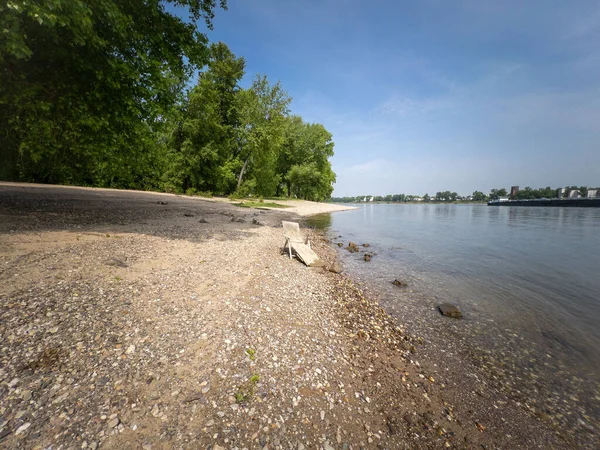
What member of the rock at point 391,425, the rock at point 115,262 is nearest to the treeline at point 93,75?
the rock at point 115,262

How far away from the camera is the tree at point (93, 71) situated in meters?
8.52

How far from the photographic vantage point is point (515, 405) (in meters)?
4.50

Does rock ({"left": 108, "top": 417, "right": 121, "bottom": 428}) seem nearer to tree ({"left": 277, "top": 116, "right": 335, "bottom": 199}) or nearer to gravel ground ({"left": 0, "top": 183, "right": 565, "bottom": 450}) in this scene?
gravel ground ({"left": 0, "top": 183, "right": 565, "bottom": 450})

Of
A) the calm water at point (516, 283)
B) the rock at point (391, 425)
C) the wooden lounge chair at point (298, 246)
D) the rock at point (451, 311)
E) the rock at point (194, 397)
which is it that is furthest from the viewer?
the wooden lounge chair at point (298, 246)

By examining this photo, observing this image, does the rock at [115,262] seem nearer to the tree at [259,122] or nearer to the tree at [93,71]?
the tree at [93,71]

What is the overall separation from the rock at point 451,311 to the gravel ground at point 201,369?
7.60 feet

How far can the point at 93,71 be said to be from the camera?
1049 centimetres

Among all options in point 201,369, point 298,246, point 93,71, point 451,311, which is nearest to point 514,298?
point 451,311

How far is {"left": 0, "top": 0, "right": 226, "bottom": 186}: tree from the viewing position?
852 cm

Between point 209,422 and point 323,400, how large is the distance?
172cm

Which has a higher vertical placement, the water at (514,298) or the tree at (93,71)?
the tree at (93,71)

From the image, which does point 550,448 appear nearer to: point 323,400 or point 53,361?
point 323,400

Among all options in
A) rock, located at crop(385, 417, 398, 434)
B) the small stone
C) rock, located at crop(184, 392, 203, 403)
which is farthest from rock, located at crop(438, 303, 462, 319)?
the small stone

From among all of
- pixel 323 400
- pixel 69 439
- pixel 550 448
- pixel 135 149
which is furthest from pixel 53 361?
pixel 135 149
